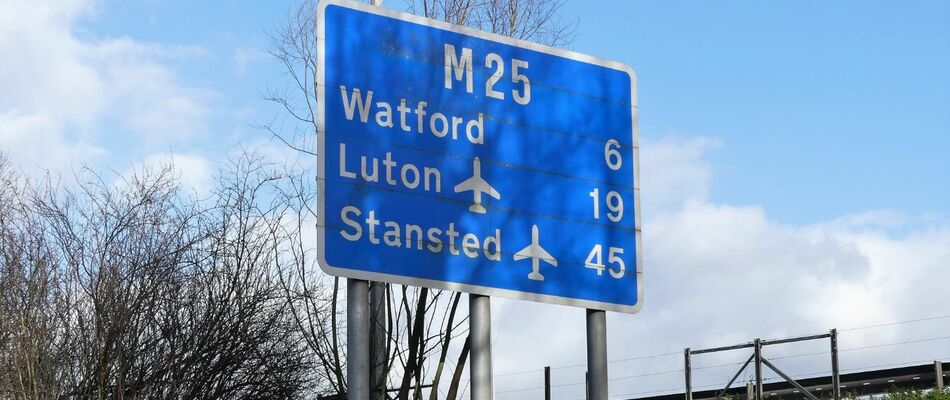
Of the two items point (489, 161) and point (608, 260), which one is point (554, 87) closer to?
point (489, 161)

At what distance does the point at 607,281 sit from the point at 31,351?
1332cm

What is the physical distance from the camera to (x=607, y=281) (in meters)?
7.24

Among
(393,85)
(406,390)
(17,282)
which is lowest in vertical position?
(406,390)

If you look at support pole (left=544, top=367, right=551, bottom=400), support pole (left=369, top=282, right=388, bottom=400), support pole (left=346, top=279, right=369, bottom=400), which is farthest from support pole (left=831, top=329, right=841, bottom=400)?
support pole (left=346, top=279, right=369, bottom=400)

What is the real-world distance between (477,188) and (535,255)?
48cm

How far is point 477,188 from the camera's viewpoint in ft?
22.7

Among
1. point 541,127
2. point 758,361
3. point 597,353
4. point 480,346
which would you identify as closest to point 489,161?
point 541,127

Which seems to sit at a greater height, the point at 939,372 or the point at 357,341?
the point at 939,372

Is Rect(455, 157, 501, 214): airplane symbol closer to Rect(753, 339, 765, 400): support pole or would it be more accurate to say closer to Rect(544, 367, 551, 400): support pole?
Rect(753, 339, 765, 400): support pole

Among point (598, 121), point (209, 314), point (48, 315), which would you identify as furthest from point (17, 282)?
point (598, 121)

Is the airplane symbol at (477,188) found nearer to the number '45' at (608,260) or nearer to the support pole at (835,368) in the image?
the number '45' at (608,260)

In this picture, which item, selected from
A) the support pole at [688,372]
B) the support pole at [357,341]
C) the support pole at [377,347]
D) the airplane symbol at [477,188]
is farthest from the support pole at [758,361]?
the support pole at [357,341]

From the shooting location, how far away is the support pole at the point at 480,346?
6.82 m

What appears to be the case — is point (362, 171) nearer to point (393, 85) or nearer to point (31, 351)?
point (393, 85)
